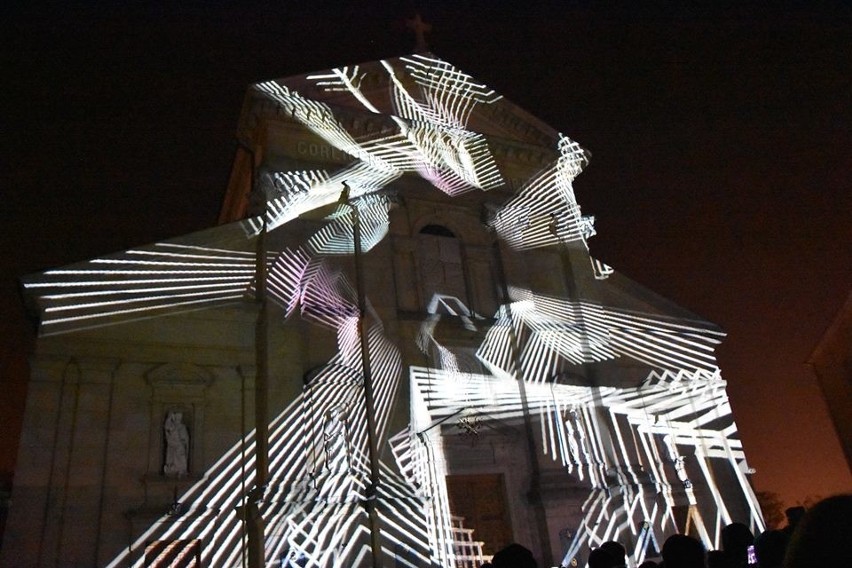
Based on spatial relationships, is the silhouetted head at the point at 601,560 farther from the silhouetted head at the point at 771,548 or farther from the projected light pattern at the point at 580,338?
the projected light pattern at the point at 580,338

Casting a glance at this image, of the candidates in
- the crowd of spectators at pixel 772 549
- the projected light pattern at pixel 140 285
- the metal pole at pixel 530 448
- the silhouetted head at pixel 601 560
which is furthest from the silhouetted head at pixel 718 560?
the projected light pattern at pixel 140 285

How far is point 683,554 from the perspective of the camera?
3230 millimetres

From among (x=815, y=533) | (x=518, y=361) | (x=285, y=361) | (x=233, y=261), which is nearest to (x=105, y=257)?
(x=233, y=261)

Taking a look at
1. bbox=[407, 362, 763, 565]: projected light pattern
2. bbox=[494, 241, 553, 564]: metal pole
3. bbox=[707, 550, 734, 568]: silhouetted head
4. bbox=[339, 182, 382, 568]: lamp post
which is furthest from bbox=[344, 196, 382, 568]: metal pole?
bbox=[707, 550, 734, 568]: silhouetted head

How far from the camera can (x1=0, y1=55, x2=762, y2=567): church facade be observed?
9.84 m

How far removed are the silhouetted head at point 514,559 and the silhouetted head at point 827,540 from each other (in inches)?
92.6

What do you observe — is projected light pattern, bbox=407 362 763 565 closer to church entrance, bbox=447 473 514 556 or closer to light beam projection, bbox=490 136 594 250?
church entrance, bbox=447 473 514 556

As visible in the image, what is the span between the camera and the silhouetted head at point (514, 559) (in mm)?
3631

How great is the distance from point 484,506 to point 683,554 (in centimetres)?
931

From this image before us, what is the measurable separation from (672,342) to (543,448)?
525 cm

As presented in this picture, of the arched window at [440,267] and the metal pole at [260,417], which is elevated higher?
the arched window at [440,267]

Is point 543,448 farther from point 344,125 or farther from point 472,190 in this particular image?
point 344,125

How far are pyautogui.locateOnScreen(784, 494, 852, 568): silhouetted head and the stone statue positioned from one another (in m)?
10.1

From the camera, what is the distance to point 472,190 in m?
15.9
